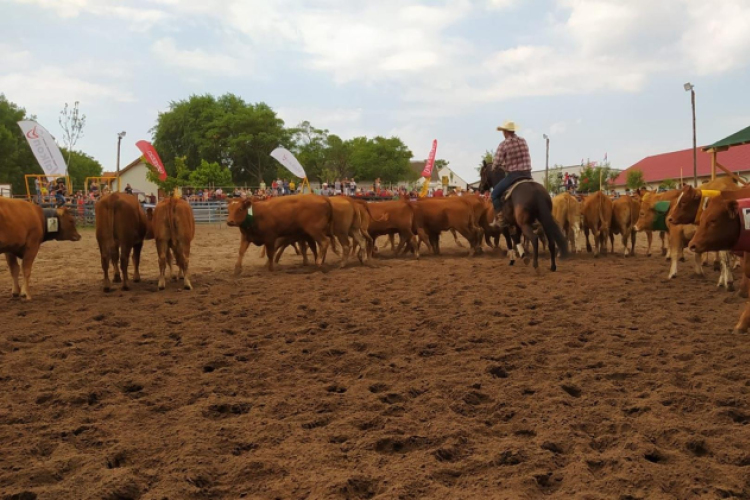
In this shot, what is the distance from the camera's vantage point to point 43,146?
24375mm

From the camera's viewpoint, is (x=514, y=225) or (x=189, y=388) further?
(x=514, y=225)

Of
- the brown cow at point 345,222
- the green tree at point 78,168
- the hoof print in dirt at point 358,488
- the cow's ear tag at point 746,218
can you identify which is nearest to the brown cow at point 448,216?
the brown cow at point 345,222

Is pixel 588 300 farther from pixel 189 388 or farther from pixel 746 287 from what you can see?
pixel 189 388

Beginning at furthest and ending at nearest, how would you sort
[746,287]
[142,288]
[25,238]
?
[142,288]
[25,238]
[746,287]

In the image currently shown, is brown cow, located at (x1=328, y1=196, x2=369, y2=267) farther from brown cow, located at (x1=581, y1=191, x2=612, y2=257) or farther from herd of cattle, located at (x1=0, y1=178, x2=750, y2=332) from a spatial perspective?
brown cow, located at (x1=581, y1=191, x2=612, y2=257)

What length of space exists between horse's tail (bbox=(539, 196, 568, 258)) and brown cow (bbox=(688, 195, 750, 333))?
3.91 meters

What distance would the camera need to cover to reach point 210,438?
3746 millimetres

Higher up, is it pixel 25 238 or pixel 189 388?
pixel 25 238

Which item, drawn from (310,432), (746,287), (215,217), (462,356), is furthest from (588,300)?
(215,217)

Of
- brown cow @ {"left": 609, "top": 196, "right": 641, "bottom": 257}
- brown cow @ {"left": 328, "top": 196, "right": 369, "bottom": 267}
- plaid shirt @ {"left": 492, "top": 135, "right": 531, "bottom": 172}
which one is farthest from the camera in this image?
brown cow @ {"left": 609, "top": 196, "right": 641, "bottom": 257}

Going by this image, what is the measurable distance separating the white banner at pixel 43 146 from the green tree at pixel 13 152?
33.4 m

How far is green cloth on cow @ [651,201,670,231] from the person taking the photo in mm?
10005

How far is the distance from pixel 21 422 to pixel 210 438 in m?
1.34

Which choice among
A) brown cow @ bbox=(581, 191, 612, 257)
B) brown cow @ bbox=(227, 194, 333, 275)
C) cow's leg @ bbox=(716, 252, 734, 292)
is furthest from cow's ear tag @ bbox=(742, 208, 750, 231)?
brown cow @ bbox=(581, 191, 612, 257)
